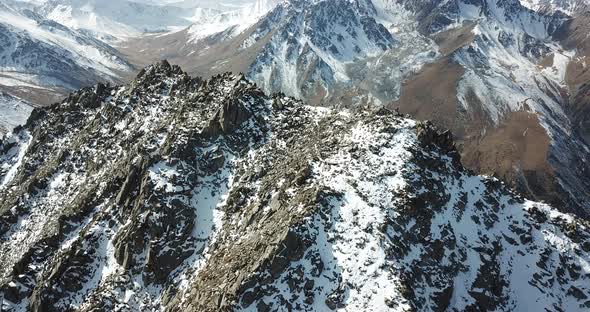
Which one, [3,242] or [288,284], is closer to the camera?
[288,284]

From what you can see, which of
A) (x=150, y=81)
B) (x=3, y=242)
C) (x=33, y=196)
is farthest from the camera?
(x=150, y=81)

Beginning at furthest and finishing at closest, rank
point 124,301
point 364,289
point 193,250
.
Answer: point 193,250, point 124,301, point 364,289

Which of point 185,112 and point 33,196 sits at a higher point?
point 185,112

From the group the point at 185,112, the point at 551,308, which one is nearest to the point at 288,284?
the point at 551,308

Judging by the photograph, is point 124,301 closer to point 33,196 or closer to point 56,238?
point 56,238

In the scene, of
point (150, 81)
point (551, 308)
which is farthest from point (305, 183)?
point (150, 81)

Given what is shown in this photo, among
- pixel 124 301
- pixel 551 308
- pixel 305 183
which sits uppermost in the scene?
pixel 305 183

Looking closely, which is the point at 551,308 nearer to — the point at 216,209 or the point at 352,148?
the point at 352,148
